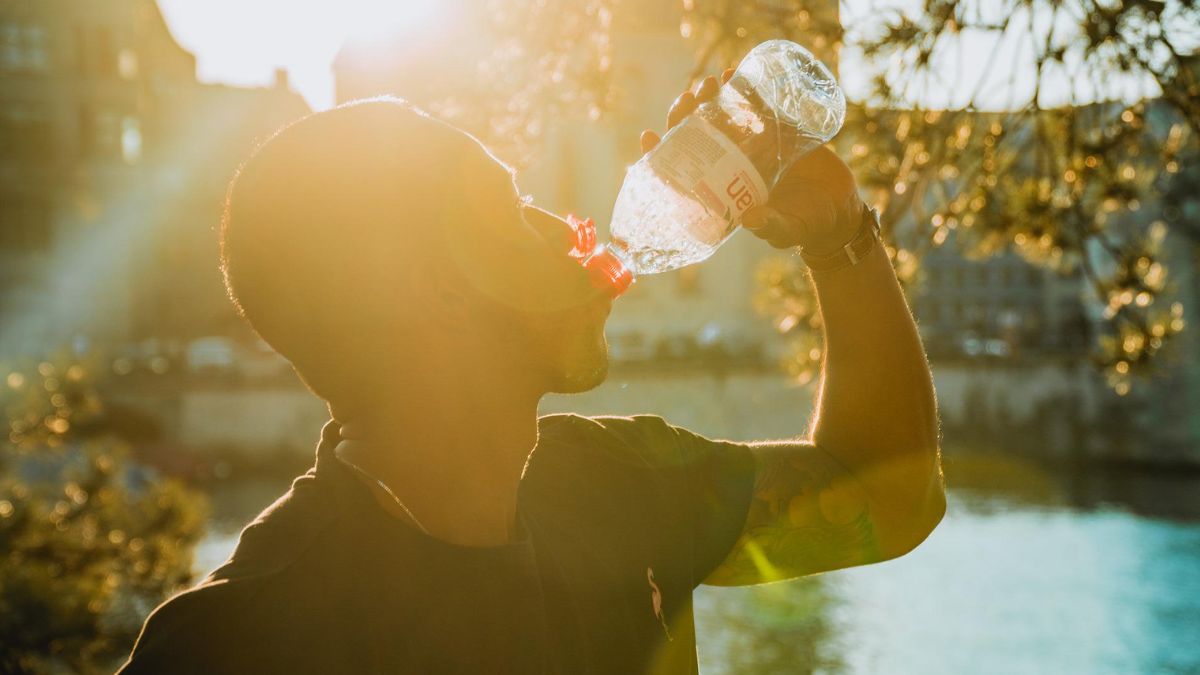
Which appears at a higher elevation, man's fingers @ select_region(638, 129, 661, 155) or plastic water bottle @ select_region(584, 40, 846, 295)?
man's fingers @ select_region(638, 129, 661, 155)

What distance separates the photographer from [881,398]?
70.1 inches

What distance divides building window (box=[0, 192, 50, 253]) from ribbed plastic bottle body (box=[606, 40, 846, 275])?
36.9 meters

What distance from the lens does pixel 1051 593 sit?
68.5 ft

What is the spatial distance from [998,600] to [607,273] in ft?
68.0

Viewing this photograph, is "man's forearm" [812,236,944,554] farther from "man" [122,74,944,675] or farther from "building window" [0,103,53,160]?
"building window" [0,103,53,160]

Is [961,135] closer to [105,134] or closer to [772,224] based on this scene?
[772,224]

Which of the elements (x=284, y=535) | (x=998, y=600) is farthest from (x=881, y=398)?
(x=998, y=600)

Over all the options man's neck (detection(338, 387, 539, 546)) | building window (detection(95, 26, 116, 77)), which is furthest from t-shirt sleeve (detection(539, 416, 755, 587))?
building window (detection(95, 26, 116, 77))

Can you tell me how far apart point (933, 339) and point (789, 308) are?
1493 inches

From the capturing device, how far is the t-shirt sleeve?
1661 millimetres

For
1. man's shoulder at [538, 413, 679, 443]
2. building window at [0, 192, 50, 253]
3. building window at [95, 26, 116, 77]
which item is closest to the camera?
man's shoulder at [538, 413, 679, 443]

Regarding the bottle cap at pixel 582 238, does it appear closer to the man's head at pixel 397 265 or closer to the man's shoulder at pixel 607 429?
the man's head at pixel 397 265

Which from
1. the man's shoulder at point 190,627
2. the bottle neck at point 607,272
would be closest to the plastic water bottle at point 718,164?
the bottle neck at point 607,272

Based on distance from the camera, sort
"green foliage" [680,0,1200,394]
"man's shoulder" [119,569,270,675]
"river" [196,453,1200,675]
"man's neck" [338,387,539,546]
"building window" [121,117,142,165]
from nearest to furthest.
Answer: "man's shoulder" [119,569,270,675]
"man's neck" [338,387,539,546]
"green foliage" [680,0,1200,394]
"river" [196,453,1200,675]
"building window" [121,117,142,165]
